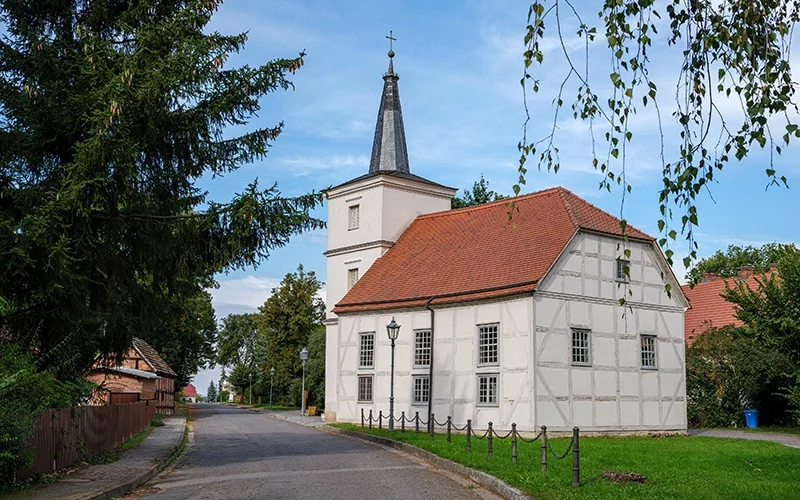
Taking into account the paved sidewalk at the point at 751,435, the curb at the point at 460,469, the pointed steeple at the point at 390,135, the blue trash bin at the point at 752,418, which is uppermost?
the pointed steeple at the point at 390,135

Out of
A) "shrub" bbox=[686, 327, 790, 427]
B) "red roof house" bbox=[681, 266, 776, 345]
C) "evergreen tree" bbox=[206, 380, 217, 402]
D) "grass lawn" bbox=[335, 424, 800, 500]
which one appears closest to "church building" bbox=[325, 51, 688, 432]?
"grass lawn" bbox=[335, 424, 800, 500]

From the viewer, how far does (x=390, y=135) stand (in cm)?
4147

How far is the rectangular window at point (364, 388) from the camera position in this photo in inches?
1310

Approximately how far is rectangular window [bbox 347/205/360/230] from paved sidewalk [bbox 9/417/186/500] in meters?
18.4

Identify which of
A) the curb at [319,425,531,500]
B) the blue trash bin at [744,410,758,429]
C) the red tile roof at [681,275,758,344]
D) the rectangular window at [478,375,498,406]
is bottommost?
the curb at [319,425,531,500]

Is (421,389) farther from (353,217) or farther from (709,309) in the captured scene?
(709,309)

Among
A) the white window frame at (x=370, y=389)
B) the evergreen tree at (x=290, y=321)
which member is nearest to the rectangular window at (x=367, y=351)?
the white window frame at (x=370, y=389)

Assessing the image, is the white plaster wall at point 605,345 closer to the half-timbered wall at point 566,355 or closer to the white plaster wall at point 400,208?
the half-timbered wall at point 566,355

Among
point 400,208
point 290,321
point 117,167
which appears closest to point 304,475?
point 117,167

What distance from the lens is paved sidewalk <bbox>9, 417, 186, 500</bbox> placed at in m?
12.4

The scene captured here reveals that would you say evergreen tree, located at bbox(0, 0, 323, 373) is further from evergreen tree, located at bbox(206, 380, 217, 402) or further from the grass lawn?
evergreen tree, located at bbox(206, 380, 217, 402)

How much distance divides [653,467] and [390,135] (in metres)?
27.4

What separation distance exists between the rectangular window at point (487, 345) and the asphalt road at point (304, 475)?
6.01 m

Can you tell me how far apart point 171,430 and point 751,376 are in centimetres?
2260
